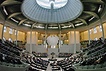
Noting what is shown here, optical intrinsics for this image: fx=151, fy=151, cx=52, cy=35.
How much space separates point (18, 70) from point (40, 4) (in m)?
23.8

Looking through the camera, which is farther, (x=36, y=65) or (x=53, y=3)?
(x=53, y=3)

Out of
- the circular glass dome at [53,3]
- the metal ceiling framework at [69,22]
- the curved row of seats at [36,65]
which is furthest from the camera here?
the circular glass dome at [53,3]

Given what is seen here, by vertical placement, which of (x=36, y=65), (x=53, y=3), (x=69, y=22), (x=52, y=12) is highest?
(x=53, y=3)

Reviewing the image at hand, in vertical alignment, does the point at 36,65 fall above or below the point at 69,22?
below

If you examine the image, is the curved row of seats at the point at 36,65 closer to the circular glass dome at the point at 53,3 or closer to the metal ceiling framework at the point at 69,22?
the metal ceiling framework at the point at 69,22

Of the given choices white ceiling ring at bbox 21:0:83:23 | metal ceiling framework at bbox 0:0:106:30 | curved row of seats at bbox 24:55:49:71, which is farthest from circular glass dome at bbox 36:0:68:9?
curved row of seats at bbox 24:55:49:71

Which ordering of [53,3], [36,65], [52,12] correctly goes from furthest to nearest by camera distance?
1. [52,12]
2. [53,3]
3. [36,65]

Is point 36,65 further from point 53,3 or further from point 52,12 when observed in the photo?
point 52,12

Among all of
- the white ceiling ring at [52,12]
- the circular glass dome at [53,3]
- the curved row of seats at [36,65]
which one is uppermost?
A: the circular glass dome at [53,3]

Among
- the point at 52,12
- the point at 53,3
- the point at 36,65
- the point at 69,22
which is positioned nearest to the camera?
the point at 36,65

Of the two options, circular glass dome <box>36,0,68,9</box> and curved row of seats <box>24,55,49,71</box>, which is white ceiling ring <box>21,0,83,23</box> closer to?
circular glass dome <box>36,0,68,9</box>

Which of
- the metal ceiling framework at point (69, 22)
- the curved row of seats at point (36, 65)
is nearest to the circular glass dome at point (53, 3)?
the metal ceiling framework at point (69, 22)

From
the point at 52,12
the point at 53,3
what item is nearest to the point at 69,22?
the point at 52,12

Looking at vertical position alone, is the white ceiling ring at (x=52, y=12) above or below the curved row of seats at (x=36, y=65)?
above
